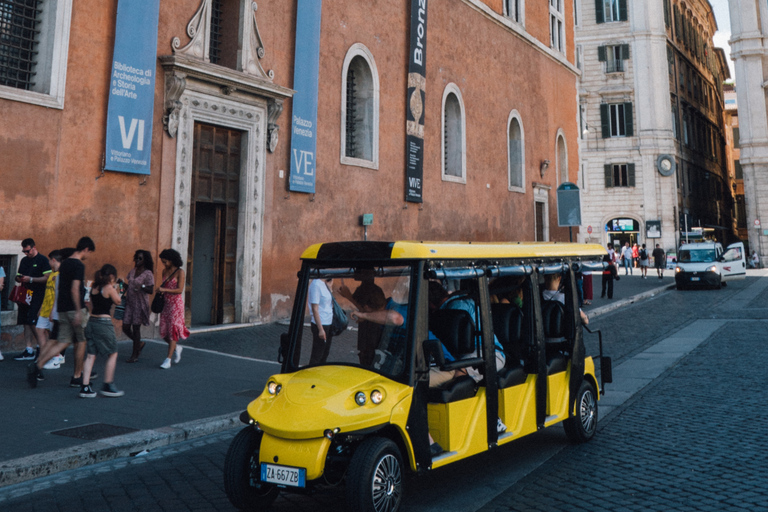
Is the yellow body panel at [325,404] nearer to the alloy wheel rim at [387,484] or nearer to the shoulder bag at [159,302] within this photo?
the alloy wheel rim at [387,484]

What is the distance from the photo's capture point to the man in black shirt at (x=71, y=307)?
7934 millimetres

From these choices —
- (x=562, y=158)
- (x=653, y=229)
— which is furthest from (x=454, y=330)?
(x=653, y=229)

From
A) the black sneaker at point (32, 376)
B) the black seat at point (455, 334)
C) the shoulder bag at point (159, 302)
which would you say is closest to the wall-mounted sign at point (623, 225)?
the shoulder bag at point (159, 302)

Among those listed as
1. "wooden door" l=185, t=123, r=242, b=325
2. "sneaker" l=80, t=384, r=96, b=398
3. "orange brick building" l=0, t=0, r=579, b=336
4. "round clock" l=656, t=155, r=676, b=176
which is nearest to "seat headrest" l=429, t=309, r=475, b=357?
"sneaker" l=80, t=384, r=96, b=398

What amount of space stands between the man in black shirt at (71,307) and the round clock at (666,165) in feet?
133

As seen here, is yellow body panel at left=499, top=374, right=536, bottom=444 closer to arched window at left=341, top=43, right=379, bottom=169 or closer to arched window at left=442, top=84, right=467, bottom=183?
arched window at left=341, top=43, right=379, bottom=169

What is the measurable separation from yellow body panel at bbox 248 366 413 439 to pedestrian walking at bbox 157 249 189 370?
583cm

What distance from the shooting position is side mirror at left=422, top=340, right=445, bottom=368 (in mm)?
4273

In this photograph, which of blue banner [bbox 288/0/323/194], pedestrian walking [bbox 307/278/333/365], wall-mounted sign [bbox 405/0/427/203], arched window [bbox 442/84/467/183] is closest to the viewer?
pedestrian walking [bbox 307/278/333/365]

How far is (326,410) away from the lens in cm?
406

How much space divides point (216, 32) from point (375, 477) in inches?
505

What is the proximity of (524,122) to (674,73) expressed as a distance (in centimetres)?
2584

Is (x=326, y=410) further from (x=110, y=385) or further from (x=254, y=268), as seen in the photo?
(x=254, y=268)

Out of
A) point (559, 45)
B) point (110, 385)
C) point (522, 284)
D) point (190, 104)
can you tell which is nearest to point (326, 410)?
point (522, 284)
